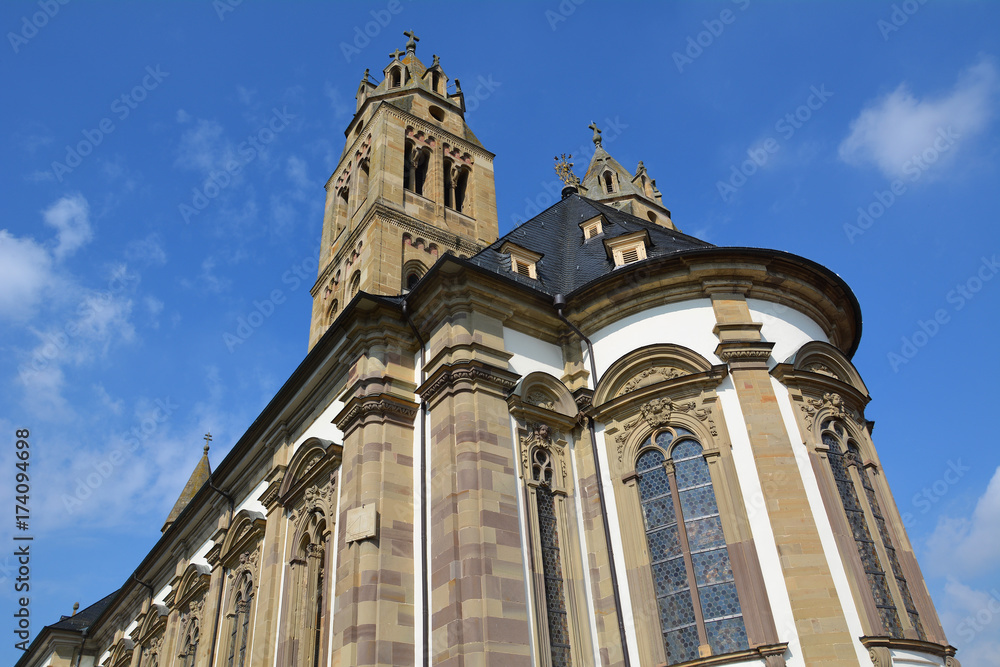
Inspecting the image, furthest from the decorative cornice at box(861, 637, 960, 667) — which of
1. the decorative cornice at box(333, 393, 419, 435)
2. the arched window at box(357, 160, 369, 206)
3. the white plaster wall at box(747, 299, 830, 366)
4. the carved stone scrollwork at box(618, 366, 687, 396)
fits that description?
the arched window at box(357, 160, 369, 206)

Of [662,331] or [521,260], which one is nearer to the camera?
[662,331]

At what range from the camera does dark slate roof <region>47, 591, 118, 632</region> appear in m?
39.6

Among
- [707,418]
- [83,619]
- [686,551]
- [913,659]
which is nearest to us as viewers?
[913,659]

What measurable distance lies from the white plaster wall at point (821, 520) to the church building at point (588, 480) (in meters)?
0.04

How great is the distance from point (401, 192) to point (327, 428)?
1309cm

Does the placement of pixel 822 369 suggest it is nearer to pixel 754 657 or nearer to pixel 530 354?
pixel 530 354

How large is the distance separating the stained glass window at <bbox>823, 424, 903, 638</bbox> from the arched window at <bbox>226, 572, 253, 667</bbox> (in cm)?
1478

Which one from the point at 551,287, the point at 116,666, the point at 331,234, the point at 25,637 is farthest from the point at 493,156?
the point at 25,637

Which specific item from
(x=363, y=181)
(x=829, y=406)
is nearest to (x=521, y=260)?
(x=829, y=406)

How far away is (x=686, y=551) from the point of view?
1422 cm

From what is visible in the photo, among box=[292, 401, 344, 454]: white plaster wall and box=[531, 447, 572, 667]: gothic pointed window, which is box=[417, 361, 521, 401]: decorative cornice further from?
box=[292, 401, 344, 454]: white plaster wall

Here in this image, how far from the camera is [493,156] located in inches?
1335

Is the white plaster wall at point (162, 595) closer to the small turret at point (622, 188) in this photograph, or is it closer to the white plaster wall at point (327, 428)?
the white plaster wall at point (327, 428)

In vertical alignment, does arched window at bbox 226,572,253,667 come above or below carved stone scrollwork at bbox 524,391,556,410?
below
